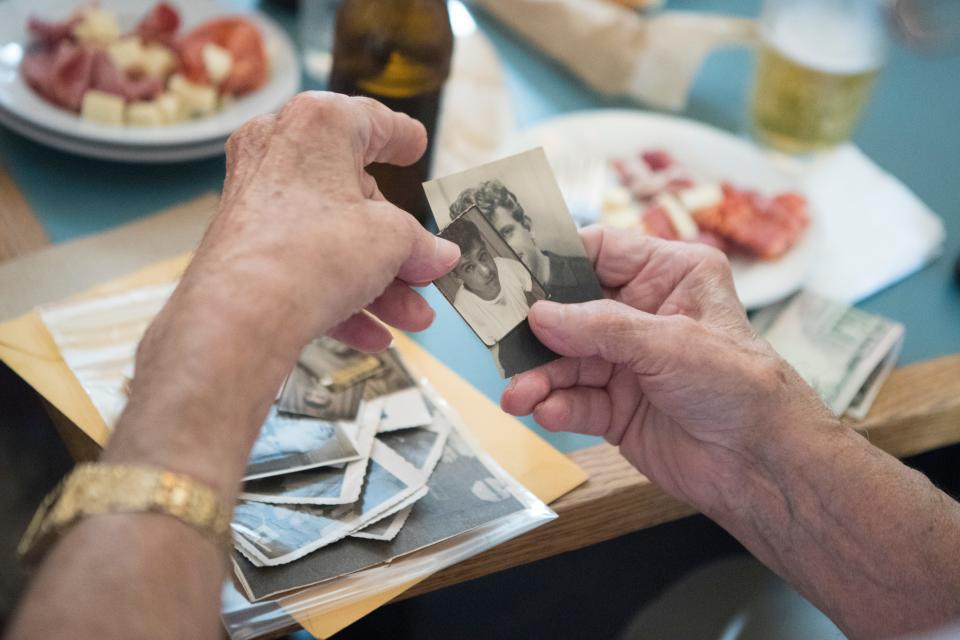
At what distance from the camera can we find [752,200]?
1277 millimetres

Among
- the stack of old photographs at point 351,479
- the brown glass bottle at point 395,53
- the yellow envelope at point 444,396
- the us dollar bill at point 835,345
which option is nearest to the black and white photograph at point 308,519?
the stack of old photographs at point 351,479

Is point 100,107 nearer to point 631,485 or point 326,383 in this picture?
point 326,383

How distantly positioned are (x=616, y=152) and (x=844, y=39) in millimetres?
386

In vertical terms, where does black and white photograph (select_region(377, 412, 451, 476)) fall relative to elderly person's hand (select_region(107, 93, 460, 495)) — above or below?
below

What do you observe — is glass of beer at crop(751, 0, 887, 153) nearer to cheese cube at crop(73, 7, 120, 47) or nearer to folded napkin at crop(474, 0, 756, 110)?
folded napkin at crop(474, 0, 756, 110)

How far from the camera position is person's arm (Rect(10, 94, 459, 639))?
512mm

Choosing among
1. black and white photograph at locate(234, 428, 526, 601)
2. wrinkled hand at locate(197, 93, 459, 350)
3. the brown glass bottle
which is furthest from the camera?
the brown glass bottle

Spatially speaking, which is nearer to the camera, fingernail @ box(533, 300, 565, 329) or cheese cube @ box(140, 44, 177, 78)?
fingernail @ box(533, 300, 565, 329)

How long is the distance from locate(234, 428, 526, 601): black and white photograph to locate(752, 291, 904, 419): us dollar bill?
1.37 feet

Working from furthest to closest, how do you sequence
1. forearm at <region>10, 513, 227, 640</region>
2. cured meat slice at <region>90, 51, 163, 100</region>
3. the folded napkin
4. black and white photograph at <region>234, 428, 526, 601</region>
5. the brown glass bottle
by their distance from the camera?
the folded napkin < cured meat slice at <region>90, 51, 163, 100</region> < the brown glass bottle < black and white photograph at <region>234, 428, 526, 601</region> < forearm at <region>10, 513, 227, 640</region>

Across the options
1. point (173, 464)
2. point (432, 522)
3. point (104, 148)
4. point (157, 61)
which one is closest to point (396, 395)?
point (432, 522)

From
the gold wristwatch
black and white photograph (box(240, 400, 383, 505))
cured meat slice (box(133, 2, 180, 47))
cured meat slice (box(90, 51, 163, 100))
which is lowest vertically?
black and white photograph (box(240, 400, 383, 505))

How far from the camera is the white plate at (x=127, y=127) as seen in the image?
1104 mm

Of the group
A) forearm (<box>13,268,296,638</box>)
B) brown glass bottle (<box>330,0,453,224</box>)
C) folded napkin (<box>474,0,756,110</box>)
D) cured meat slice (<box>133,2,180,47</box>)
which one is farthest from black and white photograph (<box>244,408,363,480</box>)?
folded napkin (<box>474,0,756,110</box>)
